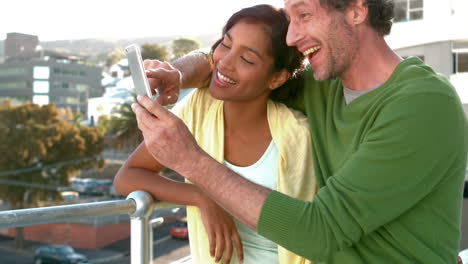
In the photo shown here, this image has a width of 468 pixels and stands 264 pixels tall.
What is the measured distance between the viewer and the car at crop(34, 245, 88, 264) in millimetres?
33531

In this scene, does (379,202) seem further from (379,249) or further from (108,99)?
(108,99)

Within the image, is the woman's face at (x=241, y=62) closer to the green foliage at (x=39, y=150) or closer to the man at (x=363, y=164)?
the man at (x=363, y=164)

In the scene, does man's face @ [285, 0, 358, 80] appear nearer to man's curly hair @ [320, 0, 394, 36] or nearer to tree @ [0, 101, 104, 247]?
man's curly hair @ [320, 0, 394, 36]

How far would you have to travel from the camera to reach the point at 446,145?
4.32ft

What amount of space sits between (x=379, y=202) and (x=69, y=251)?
35844 mm

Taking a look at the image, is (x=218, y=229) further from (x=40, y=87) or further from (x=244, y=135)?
(x=40, y=87)

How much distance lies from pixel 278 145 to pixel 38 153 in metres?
38.1

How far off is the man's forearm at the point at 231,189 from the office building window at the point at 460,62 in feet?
76.7

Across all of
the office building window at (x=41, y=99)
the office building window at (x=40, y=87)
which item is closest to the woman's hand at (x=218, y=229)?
the office building window at (x=41, y=99)

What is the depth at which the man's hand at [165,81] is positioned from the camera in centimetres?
159

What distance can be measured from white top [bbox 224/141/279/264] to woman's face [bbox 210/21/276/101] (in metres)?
0.20

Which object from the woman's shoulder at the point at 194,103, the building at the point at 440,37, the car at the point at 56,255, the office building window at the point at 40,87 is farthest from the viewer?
the office building window at the point at 40,87

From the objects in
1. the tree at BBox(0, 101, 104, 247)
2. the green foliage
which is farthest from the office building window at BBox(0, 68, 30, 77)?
the green foliage

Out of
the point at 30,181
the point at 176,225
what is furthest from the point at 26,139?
the point at 176,225
